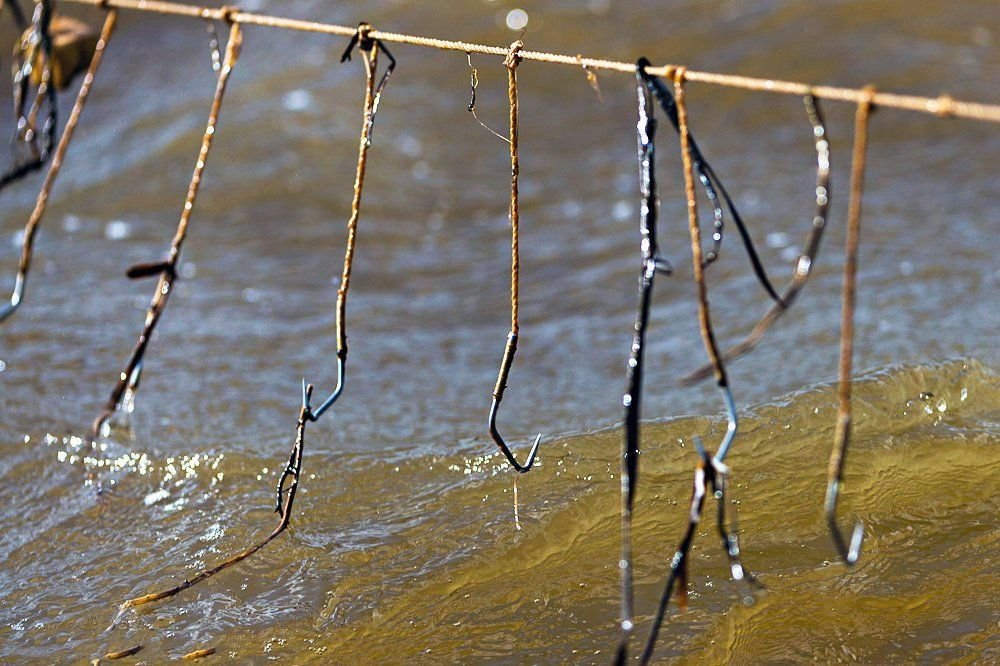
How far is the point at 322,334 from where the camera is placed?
3541 millimetres

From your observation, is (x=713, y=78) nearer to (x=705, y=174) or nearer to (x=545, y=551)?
(x=705, y=174)

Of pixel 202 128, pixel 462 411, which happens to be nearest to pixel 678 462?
pixel 462 411

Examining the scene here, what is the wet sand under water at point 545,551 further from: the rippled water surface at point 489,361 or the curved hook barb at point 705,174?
the curved hook barb at point 705,174

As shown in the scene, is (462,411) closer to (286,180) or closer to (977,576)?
(977,576)

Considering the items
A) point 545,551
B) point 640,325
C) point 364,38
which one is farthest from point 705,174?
point 545,551

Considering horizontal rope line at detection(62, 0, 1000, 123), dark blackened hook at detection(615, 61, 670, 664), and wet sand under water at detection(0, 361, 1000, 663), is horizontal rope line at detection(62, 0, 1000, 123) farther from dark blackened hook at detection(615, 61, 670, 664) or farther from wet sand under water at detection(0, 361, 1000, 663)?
wet sand under water at detection(0, 361, 1000, 663)

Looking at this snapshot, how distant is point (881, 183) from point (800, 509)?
2.63 meters

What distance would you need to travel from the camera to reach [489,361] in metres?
3.35

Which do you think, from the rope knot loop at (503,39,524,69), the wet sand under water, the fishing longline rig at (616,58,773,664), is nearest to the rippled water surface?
the wet sand under water

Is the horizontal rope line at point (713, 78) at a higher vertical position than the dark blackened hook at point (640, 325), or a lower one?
higher

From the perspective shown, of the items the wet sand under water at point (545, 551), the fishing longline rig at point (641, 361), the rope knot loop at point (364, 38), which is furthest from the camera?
the wet sand under water at point (545, 551)

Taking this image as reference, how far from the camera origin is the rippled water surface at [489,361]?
1900 mm

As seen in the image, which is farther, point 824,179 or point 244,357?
point 244,357

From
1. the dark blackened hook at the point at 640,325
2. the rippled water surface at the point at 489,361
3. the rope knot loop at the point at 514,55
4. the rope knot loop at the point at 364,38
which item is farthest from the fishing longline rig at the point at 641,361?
the rippled water surface at the point at 489,361
